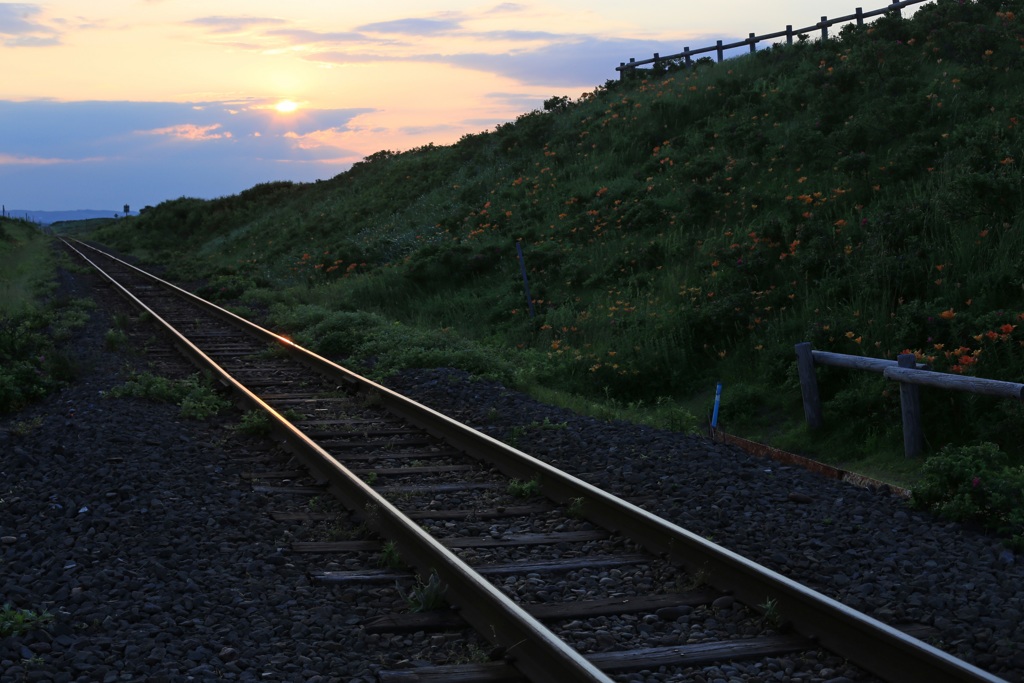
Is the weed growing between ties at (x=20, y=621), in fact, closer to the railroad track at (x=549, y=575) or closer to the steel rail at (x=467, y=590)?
the railroad track at (x=549, y=575)

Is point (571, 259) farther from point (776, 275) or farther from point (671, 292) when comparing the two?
point (776, 275)

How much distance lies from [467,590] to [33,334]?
37.4 ft

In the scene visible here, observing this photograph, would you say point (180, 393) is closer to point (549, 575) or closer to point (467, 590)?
point (549, 575)

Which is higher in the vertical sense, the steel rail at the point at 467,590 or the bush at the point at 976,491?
the steel rail at the point at 467,590

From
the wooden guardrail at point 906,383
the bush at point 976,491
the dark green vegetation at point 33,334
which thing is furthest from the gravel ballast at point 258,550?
the dark green vegetation at point 33,334

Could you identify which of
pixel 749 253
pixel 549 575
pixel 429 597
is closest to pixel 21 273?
pixel 749 253

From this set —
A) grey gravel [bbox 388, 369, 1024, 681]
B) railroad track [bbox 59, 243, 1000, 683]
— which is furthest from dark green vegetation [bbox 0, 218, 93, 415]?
grey gravel [bbox 388, 369, 1024, 681]

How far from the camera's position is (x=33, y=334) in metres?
14.0

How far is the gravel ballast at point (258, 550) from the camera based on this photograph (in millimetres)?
4434

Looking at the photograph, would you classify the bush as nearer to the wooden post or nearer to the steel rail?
the wooden post

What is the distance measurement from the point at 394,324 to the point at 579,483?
32.7 ft

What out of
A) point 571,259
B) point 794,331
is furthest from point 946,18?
point 794,331

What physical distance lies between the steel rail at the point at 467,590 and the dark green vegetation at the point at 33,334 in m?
4.06

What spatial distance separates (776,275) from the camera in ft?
42.4
